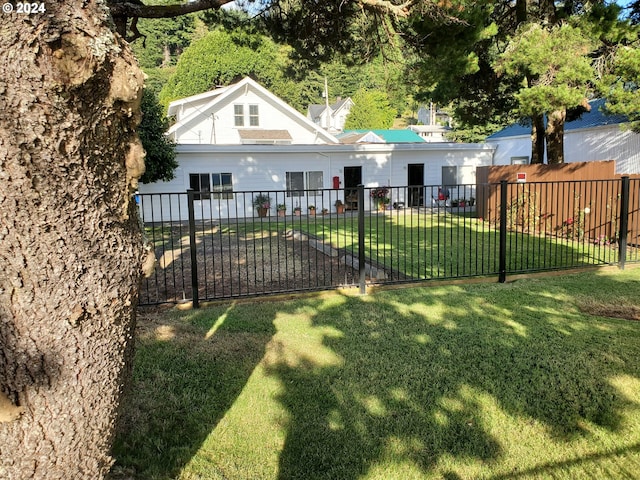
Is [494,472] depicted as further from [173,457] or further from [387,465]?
[173,457]

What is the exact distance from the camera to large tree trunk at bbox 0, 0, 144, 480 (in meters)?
1.44

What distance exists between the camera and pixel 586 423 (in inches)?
123

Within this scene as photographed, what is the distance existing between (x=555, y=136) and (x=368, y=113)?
1653 inches

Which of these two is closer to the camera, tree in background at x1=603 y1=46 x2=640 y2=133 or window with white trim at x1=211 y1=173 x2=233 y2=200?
tree in background at x1=603 y1=46 x2=640 y2=133

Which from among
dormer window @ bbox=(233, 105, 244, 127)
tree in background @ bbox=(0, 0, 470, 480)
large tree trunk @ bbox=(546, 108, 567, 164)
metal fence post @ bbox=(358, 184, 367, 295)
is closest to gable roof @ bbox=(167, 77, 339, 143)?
dormer window @ bbox=(233, 105, 244, 127)

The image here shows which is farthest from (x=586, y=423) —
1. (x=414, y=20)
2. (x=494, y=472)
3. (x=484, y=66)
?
(x=484, y=66)

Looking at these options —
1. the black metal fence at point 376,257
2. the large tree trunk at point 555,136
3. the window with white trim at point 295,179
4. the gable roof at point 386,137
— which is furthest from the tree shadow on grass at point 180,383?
the gable roof at point 386,137

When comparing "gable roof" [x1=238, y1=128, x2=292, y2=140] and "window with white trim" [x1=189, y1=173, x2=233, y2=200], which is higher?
"gable roof" [x1=238, y1=128, x2=292, y2=140]

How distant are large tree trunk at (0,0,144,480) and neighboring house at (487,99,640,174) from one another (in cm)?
1691

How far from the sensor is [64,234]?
1.59 m

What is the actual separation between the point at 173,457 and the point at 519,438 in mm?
2126

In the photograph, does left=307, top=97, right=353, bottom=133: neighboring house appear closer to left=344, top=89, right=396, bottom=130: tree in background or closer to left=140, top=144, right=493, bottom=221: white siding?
left=344, top=89, right=396, bottom=130: tree in background

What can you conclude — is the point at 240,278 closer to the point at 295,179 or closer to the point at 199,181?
the point at 199,181

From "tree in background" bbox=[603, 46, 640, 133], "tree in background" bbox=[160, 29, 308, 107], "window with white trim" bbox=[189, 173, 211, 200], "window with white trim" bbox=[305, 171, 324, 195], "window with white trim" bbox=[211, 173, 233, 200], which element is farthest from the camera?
"tree in background" bbox=[160, 29, 308, 107]
